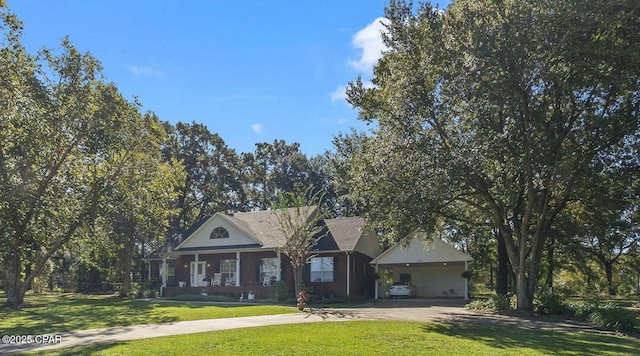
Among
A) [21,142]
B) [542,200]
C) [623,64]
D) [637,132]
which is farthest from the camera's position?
[21,142]

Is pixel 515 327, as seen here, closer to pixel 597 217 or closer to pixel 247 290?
pixel 597 217

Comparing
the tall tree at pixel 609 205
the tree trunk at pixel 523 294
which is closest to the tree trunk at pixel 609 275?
the tall tree at pixel 609 205

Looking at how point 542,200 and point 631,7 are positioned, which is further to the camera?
point 542,200

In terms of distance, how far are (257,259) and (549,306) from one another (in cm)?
1634

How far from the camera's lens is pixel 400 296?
2891 cm

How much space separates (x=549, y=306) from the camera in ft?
59.8

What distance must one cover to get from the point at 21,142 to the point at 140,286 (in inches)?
539

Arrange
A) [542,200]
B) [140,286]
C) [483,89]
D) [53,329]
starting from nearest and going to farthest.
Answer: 1. [53,329]
2. [483,89]
3. [542,200]
4. [140,286]

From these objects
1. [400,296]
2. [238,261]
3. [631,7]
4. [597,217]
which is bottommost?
[400,296]

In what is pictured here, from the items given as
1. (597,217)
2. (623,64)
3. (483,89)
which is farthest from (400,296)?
(623,64)

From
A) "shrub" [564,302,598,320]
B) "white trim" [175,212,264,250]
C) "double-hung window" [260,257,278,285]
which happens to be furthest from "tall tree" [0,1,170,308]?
"shrub" [564,302,598,320]

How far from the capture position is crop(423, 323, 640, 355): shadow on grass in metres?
10.4

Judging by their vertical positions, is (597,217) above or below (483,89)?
below

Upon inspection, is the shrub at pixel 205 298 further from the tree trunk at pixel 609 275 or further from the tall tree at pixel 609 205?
the tree trunk at pixel 609 275
